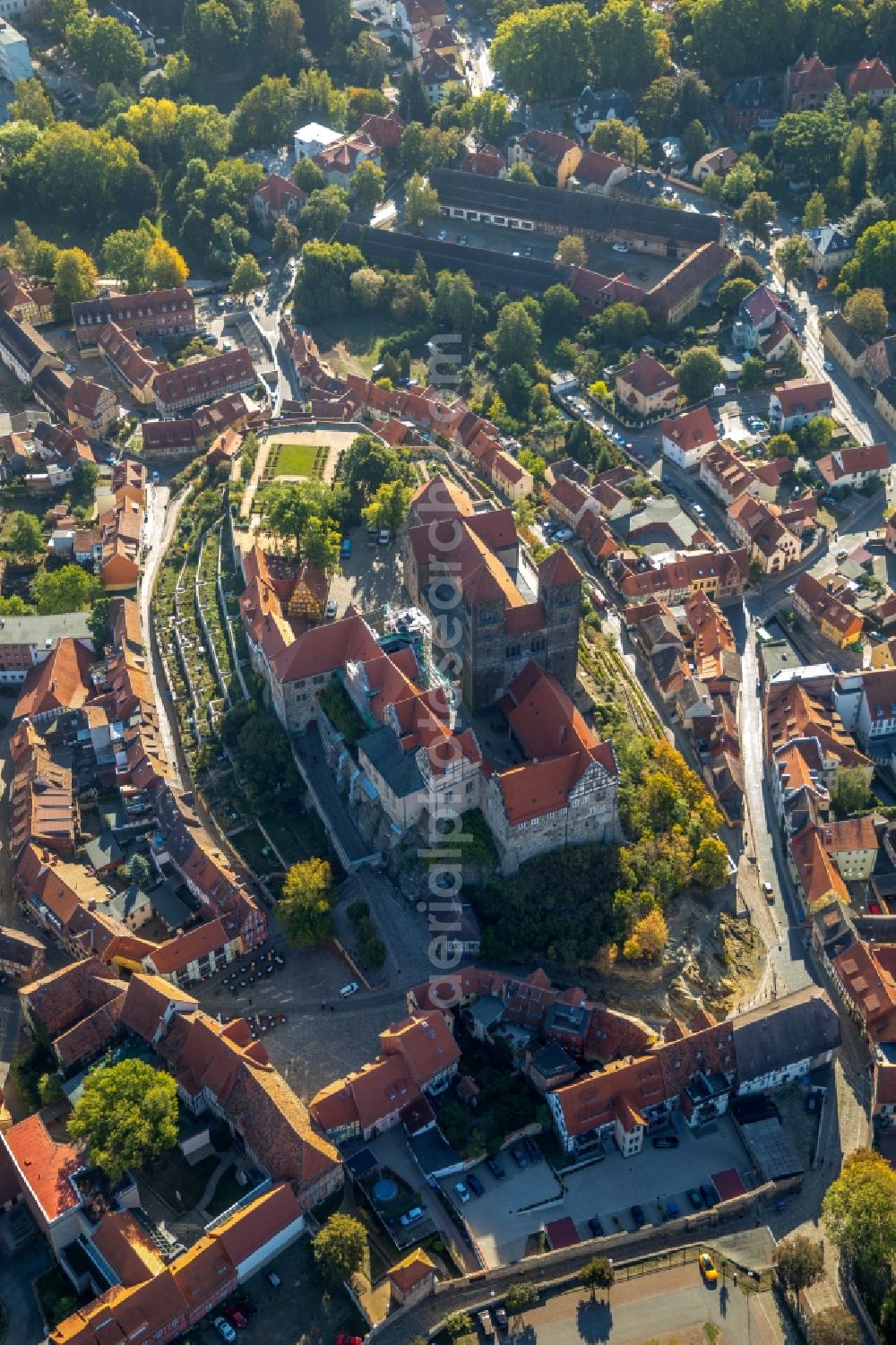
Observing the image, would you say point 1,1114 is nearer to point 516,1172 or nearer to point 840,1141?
point 516,1172

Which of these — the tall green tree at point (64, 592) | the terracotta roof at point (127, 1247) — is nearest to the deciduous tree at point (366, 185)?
the tall green tree at point (64, 592)

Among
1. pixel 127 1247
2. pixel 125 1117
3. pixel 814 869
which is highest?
pixel 125 1117

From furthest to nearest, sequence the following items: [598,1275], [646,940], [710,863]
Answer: [710,863], [646,940], [598,1275]

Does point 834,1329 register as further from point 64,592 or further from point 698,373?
point 698,373

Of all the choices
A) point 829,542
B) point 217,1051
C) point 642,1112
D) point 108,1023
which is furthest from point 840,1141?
point 829,542

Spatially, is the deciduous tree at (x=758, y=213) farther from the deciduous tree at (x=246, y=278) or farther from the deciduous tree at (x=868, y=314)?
the deciduous tree at (x=246, y=278)

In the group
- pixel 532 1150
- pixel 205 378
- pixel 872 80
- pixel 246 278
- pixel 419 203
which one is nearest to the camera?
pixel 532 1150

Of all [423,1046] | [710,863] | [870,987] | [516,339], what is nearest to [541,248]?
[516,339]
